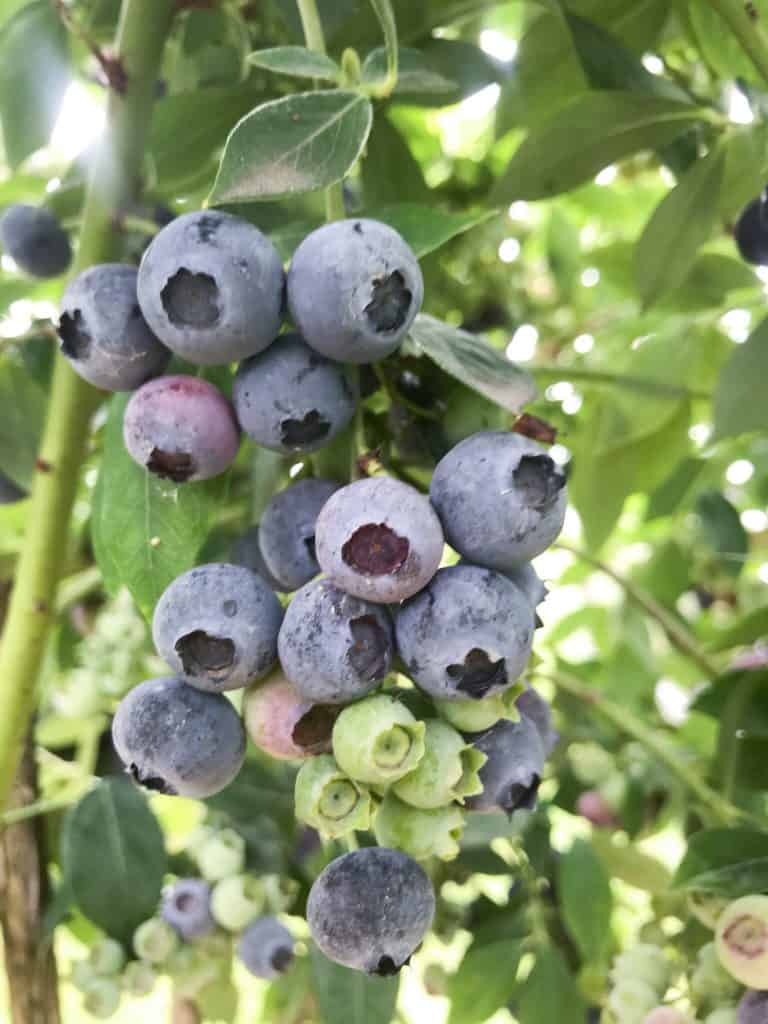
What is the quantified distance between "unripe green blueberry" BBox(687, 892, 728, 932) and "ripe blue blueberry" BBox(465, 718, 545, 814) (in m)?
0.23

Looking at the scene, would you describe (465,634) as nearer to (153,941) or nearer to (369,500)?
(369,500)

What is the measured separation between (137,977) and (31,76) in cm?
76

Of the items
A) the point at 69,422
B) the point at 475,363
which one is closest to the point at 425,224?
the point at 475,363

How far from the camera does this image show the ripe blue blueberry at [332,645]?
0.42 m

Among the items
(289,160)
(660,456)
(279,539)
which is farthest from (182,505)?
(660,456)

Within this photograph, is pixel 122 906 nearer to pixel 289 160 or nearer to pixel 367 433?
pixel 367 433

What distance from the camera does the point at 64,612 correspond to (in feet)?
3.81

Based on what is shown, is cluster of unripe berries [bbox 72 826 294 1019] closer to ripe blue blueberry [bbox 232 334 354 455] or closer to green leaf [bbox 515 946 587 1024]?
green leaf [bbox 515 946 587 1024]

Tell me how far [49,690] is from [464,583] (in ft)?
2.85

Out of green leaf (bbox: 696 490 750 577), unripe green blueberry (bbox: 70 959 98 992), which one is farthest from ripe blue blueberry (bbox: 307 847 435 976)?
green leaf (bbox: 696 490 750 577)

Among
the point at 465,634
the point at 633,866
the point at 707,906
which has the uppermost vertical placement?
the point at 465,634

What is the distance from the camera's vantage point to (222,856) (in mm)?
881

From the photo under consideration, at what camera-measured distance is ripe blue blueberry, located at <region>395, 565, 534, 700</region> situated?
418mm

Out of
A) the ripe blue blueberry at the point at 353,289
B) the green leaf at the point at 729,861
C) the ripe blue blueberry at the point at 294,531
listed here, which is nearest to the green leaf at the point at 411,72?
the ripe blue blueberry at the point at 353,289
